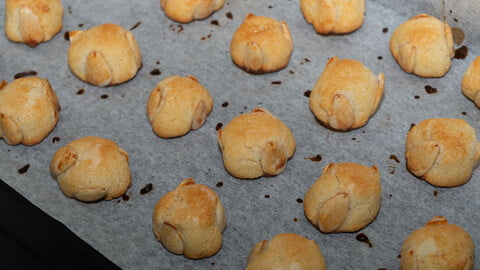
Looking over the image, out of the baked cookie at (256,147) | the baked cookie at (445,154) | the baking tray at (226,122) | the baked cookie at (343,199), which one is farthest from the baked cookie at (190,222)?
the baked cookie at (445,154)

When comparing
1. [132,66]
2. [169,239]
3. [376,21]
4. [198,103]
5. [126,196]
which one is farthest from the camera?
[376,21]

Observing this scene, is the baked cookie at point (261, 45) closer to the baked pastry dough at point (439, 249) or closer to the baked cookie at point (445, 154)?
the baked cookie at point (445, 154)

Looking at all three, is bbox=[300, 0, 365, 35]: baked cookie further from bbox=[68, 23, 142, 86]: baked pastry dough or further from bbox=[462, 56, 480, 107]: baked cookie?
bbox=[68, 23, 142, 86]: baked pastry dough

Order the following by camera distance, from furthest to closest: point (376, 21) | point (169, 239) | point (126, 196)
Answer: point (376, 21) < point (126, 196) < point (169, 239)

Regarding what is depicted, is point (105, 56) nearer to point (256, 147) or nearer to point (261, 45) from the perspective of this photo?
point (261, 45)

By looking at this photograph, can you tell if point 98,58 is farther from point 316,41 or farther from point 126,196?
point 316,41

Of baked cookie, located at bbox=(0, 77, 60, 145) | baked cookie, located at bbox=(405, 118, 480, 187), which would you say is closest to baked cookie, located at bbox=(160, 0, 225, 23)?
baked cookie, located at bbox=(0, 77, 60, 145)

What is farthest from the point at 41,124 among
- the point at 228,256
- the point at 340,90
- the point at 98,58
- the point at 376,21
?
the point at 376,21

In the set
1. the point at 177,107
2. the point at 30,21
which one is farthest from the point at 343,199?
the point at 30,21
